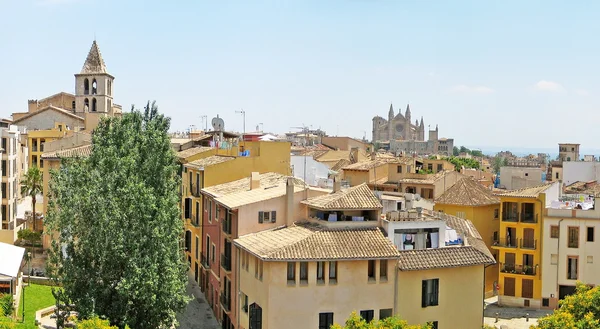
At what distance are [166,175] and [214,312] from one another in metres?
9.74

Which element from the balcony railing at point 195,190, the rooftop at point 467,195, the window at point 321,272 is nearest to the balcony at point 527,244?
the rooftop at point 467,195

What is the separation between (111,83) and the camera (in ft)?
293

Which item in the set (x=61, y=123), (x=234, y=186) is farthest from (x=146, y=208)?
(x=61, y=123)

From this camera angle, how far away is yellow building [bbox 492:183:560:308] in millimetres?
44156

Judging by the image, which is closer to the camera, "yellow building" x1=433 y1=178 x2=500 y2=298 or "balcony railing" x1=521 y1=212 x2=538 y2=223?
"balcony railing" x1=521 y1=212 x2=538 y2=223

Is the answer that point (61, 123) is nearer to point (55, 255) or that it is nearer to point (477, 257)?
point (55, 255)

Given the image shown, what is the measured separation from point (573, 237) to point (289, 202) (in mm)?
21393

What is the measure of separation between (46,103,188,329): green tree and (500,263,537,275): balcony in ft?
79.9

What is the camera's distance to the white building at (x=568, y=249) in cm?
4206

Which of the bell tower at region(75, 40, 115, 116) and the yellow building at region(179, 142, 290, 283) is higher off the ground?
the bell tower at region(75, 40, 115, 116)

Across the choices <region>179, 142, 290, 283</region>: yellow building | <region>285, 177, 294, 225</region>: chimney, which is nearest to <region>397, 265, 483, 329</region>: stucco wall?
<region>285, 177, 294, 225</region>: chimney

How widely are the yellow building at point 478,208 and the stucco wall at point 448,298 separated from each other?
18145mm

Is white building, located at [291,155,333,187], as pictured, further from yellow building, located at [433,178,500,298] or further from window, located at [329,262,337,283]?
window, located at [329,262,337,283]

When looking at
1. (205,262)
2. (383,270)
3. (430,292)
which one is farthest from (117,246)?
(430,292)
